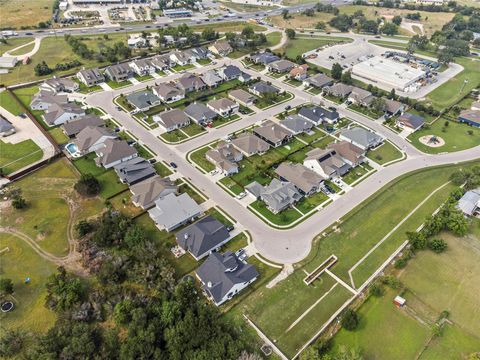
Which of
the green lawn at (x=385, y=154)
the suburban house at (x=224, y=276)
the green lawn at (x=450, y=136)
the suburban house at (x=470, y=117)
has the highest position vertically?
the suburban house at (x=470, y=117)

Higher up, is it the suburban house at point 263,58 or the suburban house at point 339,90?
the suburban house at point 263,58

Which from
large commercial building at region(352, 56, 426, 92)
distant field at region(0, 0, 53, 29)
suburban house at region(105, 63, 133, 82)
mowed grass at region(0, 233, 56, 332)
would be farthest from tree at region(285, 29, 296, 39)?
mowed grass at region(0, 233, 56, 332)

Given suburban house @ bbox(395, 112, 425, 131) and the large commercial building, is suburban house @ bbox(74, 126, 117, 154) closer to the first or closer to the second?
suburban house @ bbox(395, 112, 425, 131)

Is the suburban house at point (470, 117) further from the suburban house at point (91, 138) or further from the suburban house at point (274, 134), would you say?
the suburban house at point (91, 138)

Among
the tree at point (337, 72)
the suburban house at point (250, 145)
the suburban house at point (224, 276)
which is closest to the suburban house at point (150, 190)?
the suburban house at point (224, 276)

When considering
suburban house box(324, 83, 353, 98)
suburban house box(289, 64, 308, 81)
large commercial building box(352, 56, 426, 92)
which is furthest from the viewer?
suburban house box(289, 64, 308, 81)

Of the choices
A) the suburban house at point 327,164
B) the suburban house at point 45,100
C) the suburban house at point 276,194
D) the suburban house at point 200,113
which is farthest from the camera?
the suburban house at point 45,100

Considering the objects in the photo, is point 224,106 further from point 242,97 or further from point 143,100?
point 143,100

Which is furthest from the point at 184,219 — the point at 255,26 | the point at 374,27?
the point at 374,27
